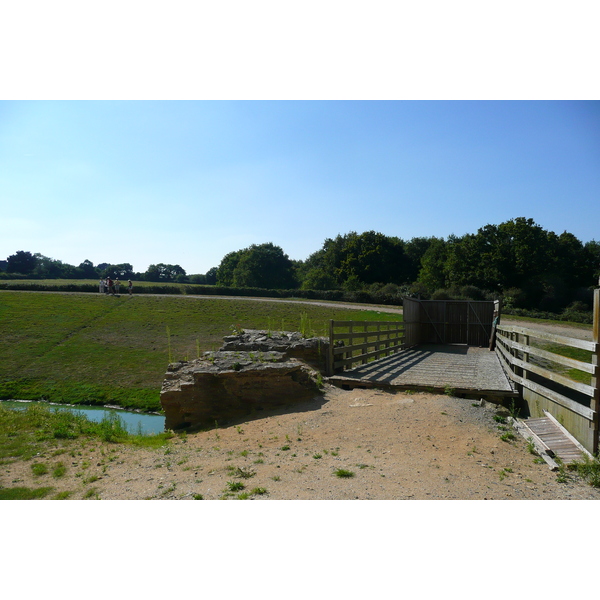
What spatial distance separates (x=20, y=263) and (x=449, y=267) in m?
57.6

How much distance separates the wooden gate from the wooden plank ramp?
12.7 m

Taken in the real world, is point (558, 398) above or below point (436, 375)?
above

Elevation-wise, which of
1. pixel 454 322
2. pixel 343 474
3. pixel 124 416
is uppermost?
pixel 454 322

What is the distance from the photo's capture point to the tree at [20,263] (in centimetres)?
5828

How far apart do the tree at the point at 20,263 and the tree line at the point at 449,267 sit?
121 millimetres

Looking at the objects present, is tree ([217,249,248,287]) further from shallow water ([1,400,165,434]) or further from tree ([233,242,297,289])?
shallow water ([1,400,165,434])

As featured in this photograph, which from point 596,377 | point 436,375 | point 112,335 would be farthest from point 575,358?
point 112,335

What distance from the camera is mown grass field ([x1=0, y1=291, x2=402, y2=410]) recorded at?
1725 centimetres

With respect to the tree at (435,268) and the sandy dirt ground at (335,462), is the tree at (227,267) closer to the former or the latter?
the tree at (435,268)

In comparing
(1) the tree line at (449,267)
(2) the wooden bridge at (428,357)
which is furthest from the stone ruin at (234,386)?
(1) the tree line at (449,267)

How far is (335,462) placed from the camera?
192 inches

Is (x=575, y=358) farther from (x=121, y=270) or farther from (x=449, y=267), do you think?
(x=121, y=270)

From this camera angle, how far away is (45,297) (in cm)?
3247

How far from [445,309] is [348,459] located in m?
15.7
